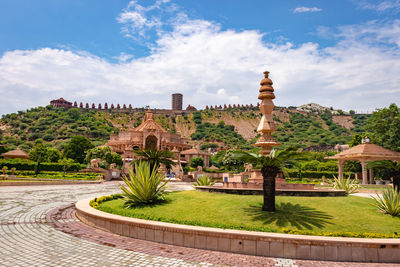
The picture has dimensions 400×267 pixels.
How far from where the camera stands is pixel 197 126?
142m

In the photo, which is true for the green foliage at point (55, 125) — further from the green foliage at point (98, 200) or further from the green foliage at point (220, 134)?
the green foliage at point (98, 200)

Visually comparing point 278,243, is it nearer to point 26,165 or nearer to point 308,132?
point 26,165

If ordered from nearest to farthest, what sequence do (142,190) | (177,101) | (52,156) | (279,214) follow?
(279,214), (142,190), (52,156), (177,101)

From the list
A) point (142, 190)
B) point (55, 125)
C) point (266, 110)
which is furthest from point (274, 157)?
point (55, 125)

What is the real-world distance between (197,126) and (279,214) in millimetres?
133877

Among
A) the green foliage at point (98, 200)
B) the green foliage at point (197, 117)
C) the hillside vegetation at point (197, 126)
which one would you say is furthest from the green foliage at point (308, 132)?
the green foliage at point (98, 200)

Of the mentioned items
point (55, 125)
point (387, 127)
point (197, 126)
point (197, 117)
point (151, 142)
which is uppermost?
point (197, 117)

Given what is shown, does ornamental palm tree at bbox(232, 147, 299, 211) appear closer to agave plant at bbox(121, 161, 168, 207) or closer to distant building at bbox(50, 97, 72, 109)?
agave plant at bbox(121, 161, 168, 207)

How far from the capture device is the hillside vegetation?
105562 mm

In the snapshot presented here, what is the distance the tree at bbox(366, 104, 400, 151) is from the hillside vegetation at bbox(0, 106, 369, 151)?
235ft

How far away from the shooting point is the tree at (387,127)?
35969 millimetres

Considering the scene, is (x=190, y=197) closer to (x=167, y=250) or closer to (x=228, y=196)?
(x=228, y=196)

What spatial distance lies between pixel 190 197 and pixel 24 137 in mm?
111096

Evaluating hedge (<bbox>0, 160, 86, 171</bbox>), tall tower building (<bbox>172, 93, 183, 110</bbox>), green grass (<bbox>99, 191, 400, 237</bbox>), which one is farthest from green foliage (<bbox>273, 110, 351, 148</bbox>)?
green grass (<bbox>99, 191, 400, 237</bbox>)
